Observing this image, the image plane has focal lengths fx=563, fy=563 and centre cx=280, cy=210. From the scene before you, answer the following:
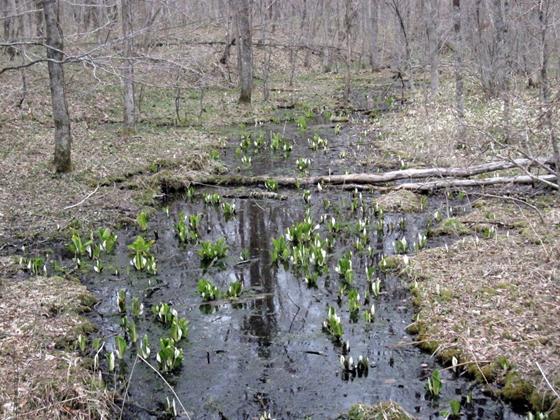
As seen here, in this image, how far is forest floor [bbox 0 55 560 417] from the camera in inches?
208

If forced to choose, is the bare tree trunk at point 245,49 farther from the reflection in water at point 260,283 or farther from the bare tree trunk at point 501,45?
the reflection in water at point 260,283

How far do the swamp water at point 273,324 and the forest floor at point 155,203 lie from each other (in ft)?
1.21

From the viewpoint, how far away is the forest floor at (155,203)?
5273 millimetres

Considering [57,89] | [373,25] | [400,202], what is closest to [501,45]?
[400,202]

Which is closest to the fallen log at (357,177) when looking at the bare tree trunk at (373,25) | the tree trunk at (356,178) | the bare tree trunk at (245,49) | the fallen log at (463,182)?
the tree trunk at (356,178)

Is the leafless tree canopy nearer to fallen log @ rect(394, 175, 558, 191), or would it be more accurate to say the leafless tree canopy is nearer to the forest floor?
the forest floor

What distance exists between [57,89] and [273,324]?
673 centimetres

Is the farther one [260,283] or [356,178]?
[356,178]

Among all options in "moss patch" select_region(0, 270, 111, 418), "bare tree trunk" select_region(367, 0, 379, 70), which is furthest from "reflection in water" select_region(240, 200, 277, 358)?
"bare tree trunk" select_region(367, 0, 379, 70)

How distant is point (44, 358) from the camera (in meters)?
5.43

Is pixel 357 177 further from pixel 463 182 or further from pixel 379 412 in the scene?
pixel 379 412

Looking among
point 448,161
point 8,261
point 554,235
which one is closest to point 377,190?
point 448,161

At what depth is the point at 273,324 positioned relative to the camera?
6492 millimetres

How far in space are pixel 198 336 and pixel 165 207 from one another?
16.0 feet
